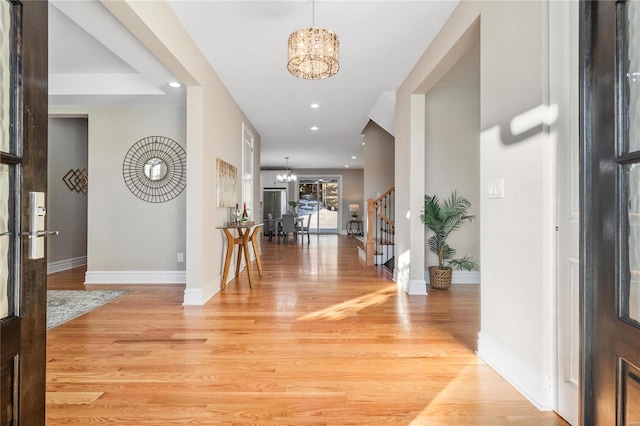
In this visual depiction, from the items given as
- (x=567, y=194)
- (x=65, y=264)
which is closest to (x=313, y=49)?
(x=567, y=194)

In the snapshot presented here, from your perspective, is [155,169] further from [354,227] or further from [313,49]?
[354,227]

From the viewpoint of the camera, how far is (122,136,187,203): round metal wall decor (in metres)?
4.54


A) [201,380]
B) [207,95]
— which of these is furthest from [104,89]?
[201,380]

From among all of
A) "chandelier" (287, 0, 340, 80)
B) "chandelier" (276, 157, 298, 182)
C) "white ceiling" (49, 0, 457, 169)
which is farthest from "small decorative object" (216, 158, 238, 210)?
"chandelier" (276, 157, 298, 182)

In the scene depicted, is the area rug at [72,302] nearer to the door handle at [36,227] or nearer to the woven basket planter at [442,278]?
the door handle at [36,227]

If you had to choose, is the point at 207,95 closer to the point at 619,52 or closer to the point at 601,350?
the point at 619,52

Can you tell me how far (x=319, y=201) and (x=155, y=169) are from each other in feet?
29.3

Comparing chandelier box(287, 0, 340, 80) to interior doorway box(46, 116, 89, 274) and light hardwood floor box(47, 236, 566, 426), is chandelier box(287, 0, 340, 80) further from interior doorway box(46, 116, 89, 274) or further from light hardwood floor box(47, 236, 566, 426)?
interior doorway box(46, 116, 89, 274)

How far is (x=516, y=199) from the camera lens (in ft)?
5.93

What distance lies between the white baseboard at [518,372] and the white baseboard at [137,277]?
3861 millimetres

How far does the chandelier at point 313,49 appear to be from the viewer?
2354mm

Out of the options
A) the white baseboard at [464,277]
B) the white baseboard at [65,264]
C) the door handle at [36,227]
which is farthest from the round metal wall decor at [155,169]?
the white baseboard at [464,277]

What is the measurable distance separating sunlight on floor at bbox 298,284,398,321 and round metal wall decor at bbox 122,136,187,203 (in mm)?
2809

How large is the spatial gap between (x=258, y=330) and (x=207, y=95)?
2651mm
